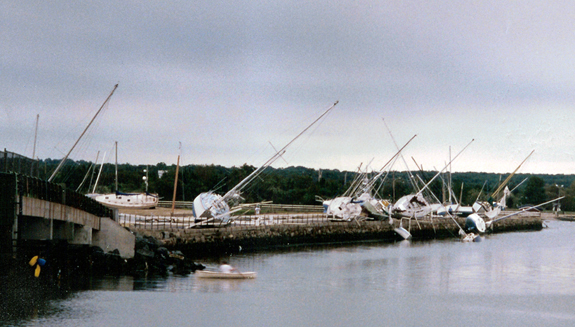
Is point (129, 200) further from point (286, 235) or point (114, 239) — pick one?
point (114, 239)

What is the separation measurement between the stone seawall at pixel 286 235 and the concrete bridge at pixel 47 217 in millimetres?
10365

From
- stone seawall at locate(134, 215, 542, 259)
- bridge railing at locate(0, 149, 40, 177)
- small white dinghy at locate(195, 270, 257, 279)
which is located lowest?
small white dinghy at locate(195, 270, 257, 279)

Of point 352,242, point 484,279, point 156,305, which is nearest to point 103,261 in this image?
point 156,305

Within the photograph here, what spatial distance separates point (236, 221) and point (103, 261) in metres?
36.8

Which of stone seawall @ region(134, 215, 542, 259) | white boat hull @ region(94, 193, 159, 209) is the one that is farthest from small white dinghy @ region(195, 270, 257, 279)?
white boat hull @ region(94, 193, 159, 209)

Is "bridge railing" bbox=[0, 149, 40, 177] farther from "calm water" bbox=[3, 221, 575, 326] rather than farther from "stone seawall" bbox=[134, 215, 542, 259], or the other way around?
"stone seawall" bbox=[134, 215, 542, 259]

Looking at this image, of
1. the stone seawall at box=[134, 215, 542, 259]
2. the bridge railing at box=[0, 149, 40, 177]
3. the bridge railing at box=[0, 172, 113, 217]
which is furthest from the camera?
the stone seawall at box=[134, 215, 542, 259]

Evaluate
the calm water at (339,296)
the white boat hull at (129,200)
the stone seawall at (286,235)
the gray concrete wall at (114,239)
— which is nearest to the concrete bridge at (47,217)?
the gray concrete wall at (114,239)

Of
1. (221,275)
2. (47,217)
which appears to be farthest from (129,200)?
(47,217)

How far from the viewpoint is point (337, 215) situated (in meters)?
104

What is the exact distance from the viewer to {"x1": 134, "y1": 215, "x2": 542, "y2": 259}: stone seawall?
67.7m

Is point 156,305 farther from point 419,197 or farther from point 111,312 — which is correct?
point 419,197

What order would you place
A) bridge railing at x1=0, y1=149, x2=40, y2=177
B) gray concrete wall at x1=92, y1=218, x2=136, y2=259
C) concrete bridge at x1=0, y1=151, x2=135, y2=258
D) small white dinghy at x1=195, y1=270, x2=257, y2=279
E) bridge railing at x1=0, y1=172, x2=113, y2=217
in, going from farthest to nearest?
1. gray concrete wall at x1=92, y1=218, x2=136, y2=259
2. small white dinghy at x1=195, y1=270, x2=257, y2=279
3. bridge railing at x1=0, y1=149, x2=40, y2=177
4. bridge railing at x1=0, y1=172, x2=113, y2=217
5. concrete bridge at x1=0, y1=151, x2=135, y2=258

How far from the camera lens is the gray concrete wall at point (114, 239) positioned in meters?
52.0
